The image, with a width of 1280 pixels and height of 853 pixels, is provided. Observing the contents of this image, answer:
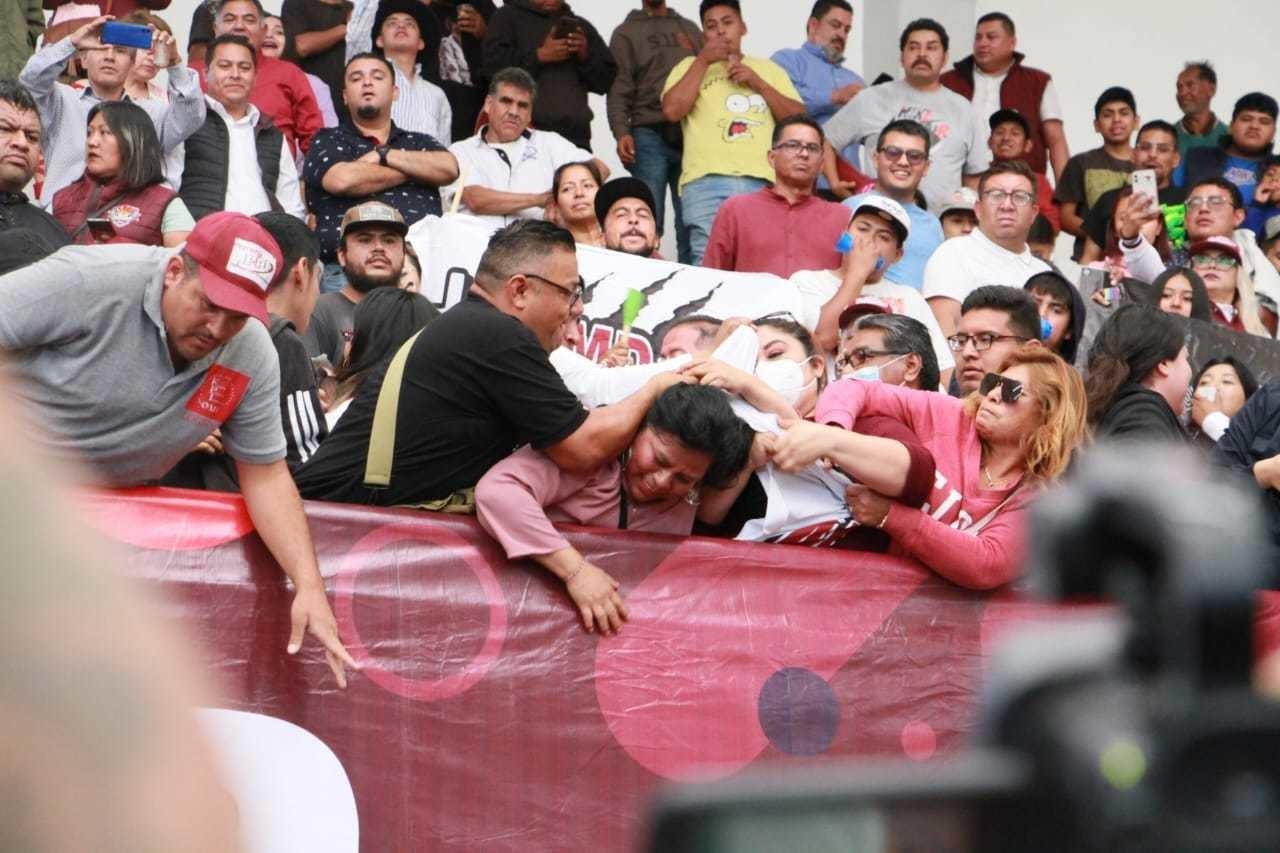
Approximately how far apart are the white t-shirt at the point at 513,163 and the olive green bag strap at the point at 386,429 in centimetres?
412

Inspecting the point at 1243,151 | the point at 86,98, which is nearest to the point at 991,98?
the point at 1243,151

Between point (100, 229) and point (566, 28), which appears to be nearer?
point (100, 229)

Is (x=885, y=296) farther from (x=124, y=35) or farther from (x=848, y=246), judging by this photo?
(x=124, y=35)

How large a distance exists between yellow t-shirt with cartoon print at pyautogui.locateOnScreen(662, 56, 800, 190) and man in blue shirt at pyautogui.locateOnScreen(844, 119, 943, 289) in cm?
91

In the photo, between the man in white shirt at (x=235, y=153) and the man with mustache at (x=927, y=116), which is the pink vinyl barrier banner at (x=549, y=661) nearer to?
the man in white shirt at (x=235, y=153)

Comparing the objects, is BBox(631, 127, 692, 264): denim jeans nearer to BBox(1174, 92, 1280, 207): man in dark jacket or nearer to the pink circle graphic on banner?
BBox(1174, 92, 1280, 207): man in dark jacket

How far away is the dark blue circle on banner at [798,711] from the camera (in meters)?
4.07

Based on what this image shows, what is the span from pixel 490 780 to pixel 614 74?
6.47 meters

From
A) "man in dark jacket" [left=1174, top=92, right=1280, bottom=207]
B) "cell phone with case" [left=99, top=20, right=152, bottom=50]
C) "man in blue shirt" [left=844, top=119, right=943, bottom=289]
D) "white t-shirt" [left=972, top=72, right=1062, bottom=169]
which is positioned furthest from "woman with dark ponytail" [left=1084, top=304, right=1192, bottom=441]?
"man in dark jacket" [left=1174, top=92, right=1280, bottom=207]

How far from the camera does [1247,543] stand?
63cm

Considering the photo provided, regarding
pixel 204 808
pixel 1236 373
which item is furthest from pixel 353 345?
pixel 204 808

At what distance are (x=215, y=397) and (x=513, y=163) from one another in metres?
4.76

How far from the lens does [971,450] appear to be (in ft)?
14.4

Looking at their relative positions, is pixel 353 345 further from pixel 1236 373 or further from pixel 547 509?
pixel 1236 373
